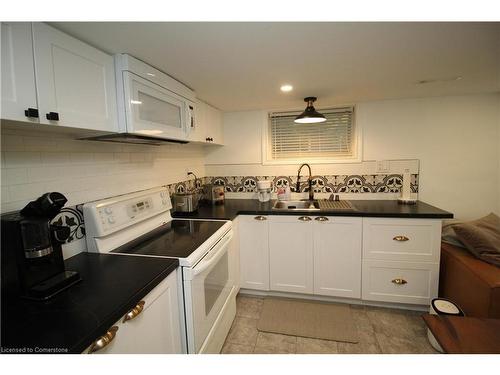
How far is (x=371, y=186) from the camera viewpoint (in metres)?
2.64

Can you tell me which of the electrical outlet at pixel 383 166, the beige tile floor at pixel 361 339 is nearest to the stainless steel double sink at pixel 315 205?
the electrical outlet at pixel 383 166

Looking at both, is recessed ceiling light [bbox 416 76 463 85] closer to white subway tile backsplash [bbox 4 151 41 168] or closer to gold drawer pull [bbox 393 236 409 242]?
gold drawer pull [bbox 393 236 409 242]

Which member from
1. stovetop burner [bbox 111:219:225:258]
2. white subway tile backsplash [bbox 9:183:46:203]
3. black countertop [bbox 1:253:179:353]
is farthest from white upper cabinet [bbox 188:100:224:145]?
black countertop [bbox 1:253:179:353]

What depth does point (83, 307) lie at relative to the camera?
853 mm

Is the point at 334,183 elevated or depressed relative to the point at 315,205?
elevated

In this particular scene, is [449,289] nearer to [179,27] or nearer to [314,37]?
[314,37]

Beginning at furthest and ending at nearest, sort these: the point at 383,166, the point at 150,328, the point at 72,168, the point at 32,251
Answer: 1. the point at 383,166
2. the point at 72,168
3. the point at 150,328
4. the point at 32,251

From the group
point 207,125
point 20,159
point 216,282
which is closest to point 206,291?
point 216,282

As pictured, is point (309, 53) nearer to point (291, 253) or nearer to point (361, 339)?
point (291, 253)

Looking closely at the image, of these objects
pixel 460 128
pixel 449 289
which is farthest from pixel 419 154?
Answer: pixel 449 289

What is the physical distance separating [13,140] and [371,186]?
283cm

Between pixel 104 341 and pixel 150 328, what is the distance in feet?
0.93

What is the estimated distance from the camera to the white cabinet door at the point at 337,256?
213 cm

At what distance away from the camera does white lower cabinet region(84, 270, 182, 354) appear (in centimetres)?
85
